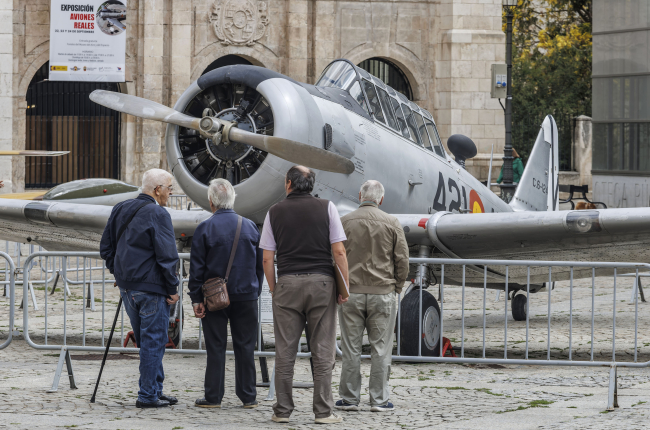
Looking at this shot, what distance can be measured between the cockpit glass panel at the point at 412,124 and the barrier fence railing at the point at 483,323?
5.22 feet

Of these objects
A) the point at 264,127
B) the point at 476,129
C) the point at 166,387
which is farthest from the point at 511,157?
the point at 166,387

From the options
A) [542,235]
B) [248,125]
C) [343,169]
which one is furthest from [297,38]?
[343,169]

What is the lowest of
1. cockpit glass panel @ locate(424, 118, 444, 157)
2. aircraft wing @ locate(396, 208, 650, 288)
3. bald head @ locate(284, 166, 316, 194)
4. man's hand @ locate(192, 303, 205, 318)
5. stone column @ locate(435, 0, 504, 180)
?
man's hand @ locate(192, 303, 205, 318)

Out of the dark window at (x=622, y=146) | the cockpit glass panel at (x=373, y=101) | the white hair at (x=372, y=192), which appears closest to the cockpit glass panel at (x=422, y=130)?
the cockpit glass panel at (x=373, y=101)

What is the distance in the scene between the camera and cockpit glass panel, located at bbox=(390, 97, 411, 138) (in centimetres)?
1001

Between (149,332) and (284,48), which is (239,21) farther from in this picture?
(149,332)

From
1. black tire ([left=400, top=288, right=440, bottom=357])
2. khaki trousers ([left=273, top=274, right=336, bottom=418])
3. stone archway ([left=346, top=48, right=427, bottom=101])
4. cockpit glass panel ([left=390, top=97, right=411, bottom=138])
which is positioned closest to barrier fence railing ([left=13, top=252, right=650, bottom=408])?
black tire ([left=400, top=288, right=440, bottom=357])

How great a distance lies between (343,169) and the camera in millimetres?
8180

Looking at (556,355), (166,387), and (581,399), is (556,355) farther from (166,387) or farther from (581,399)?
(166,387)

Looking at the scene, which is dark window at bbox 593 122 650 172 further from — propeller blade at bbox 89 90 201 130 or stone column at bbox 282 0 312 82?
propeller blade at bbox 89 90 201 130

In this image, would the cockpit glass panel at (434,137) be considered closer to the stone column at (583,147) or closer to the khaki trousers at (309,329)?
the khaki trousers at (309,329)

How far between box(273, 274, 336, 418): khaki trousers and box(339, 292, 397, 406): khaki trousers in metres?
0.31

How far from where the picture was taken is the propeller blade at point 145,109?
27.0ft

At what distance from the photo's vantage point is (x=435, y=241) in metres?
8.97
